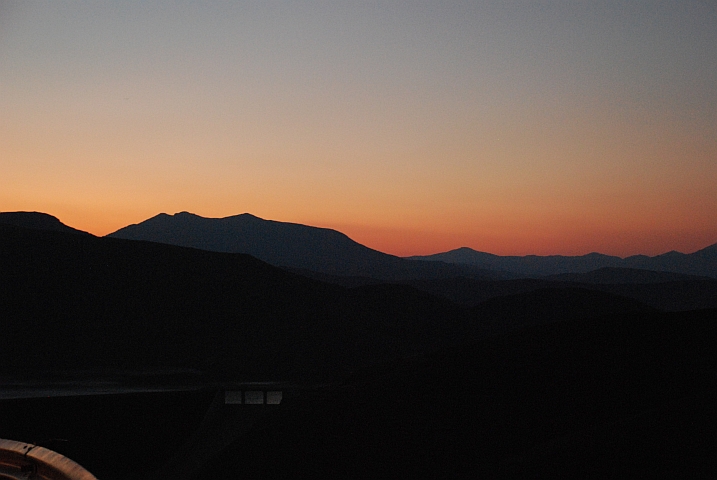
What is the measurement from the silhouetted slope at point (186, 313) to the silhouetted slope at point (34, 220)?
2819 inches

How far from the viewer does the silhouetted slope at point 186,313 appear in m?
82.8

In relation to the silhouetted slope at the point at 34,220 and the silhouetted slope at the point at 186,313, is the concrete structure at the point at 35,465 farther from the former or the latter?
the silhouetted slope at the point at 34,220

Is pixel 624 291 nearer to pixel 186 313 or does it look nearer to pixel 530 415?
→ pixel 186 313

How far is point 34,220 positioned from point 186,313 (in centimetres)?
9706

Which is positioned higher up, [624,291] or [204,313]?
[624,291]

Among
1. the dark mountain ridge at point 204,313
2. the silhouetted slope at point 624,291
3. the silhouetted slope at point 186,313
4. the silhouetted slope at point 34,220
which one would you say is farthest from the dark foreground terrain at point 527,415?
the silhouetted slope at point 34,220

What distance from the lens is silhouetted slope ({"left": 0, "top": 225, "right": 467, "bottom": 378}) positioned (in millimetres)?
82812

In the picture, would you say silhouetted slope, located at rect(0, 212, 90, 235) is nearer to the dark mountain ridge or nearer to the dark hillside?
the dark mountain ridge

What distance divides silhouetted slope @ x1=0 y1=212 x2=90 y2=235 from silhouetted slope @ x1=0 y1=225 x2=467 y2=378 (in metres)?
71.6

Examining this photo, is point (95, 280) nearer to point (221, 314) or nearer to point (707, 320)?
point (221, 314)

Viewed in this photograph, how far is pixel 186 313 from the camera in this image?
92688 millimetres

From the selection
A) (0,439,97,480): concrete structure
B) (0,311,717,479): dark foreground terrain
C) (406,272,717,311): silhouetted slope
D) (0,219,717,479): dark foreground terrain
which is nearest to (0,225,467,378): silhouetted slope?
(0,219,717,479): dark foreground terrain

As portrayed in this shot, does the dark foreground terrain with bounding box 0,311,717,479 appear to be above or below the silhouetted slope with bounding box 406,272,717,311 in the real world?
below

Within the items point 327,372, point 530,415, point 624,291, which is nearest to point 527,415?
point 530,415
